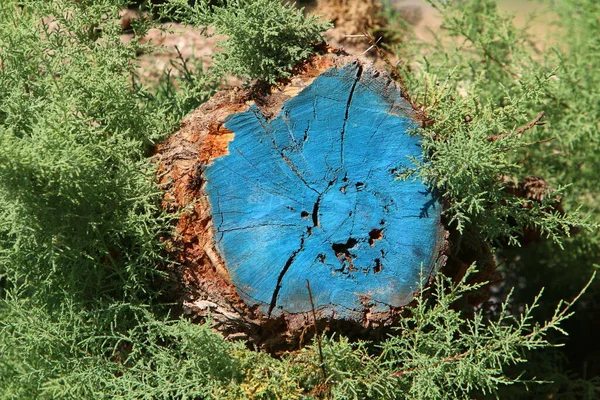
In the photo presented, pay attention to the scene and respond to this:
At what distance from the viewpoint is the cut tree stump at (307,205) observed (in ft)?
5.74

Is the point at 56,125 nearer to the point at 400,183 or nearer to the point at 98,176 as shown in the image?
the point at 98,176

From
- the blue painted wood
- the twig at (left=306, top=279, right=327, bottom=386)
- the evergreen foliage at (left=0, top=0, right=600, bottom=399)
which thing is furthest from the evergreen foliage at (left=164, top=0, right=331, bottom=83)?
the twig at (left=306, top=279, right=327, bottom=386)

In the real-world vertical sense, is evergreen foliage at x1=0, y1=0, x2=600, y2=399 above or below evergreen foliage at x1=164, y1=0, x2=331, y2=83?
below

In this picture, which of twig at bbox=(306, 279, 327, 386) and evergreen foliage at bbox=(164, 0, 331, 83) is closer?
twig at bbox=(306, 279, 327, 386)

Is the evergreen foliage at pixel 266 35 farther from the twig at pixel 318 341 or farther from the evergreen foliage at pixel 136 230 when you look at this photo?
the twig at pixel 318 341

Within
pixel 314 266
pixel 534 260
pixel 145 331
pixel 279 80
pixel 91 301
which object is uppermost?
pixel 279 80

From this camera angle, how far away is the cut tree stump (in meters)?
1.75

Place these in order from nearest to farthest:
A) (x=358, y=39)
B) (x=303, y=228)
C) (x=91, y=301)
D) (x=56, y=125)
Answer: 1. (x=56, y=125)
2. (x=303, y=228)
3. (x=91, y=301)
4. (x=358, y=39)

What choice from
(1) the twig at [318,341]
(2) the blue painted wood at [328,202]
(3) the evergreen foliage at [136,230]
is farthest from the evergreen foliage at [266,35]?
(1) the twig at [318,341]

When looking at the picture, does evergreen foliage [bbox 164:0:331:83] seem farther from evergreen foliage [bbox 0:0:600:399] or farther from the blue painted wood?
the blue painted wood

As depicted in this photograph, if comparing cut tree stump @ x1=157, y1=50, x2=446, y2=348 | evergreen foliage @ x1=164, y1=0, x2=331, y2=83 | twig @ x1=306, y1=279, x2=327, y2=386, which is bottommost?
twig @ x1=306, y1=279, x2=327, y2=386

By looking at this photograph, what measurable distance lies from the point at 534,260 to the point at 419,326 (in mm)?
1398

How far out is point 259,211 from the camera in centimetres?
175

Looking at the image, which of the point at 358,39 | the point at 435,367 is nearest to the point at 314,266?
the point at 435,367
